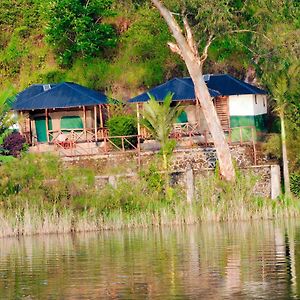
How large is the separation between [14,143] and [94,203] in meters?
11.3

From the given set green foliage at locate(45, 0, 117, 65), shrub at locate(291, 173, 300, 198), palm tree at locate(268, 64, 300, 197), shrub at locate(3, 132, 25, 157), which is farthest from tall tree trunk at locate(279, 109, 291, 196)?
green foliage at locate(45, 0, 117, 65)

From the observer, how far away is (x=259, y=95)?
47.5 metres

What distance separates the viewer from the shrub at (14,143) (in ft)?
145

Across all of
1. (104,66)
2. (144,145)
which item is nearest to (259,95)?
(144,145)

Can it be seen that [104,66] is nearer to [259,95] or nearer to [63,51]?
[63,51]

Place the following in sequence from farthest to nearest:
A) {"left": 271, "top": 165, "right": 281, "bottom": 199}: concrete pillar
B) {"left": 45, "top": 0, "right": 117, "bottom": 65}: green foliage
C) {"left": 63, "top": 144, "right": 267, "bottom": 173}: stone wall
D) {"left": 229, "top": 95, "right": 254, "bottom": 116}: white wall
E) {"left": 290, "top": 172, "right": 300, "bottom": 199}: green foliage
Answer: {"left": 45, "top": 0, "right": 117, "bottom": 65}: green foliage, {"left": 229, "top": 95, "right": 254, "bottom": 116}: white wall, {"left": 63, "top": 144, "right": 267, "bottom": 173}: stone wall, {"left": 290, "top": 172, "right": 300, "bottom": 199}: green foliage, {"left": 271, "top": 165, "right": 281, "bottom": 199}: concrete pillar

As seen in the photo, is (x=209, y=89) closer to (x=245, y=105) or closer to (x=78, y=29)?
(x=245, y=105)

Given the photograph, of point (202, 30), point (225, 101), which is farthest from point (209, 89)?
point (202, 30)

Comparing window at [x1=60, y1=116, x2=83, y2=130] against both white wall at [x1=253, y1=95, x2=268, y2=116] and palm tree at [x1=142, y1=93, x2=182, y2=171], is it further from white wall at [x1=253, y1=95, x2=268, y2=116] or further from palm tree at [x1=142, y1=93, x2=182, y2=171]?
palm tree at [x1=142, y1=93, x2=182, y2=171]

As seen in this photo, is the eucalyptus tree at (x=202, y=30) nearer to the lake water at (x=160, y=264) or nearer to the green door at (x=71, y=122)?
the lake water at (x=160, y=264)

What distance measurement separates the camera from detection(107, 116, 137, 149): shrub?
45.7m

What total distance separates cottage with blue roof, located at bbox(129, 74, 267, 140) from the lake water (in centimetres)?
1323

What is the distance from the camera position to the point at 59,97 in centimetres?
4772

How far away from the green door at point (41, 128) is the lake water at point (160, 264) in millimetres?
17325
